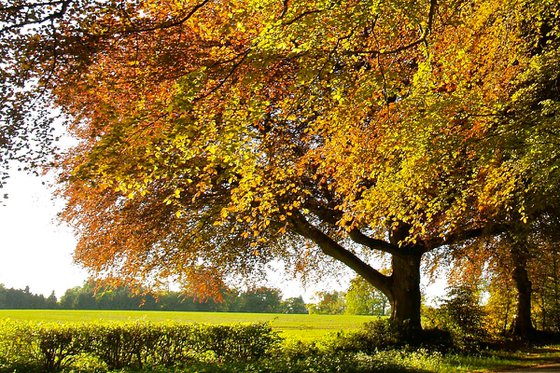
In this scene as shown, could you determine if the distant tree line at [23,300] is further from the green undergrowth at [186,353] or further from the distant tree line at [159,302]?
the green undergrowth at [186,353]

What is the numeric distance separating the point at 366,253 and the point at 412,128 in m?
14.1

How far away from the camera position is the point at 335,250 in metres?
16.8

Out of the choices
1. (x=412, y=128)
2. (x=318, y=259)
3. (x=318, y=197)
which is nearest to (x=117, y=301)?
(x=318, y=259)

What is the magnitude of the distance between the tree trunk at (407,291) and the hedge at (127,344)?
4931 mm

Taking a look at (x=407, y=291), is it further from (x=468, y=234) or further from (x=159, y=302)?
(x=159, y=302)

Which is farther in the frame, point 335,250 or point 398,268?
point 398,268

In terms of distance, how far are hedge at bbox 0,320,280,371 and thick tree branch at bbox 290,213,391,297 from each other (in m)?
3.36

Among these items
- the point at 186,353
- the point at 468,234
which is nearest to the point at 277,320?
the point at 468,234

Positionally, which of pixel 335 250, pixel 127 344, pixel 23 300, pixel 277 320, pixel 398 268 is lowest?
pixel 277 320

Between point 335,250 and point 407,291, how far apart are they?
285cm

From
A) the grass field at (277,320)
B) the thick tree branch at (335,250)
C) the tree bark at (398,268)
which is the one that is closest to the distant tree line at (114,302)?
the grass field at (277,320)

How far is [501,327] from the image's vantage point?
2480 cm

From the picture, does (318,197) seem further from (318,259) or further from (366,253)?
(366,253)

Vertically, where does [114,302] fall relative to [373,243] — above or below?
below
